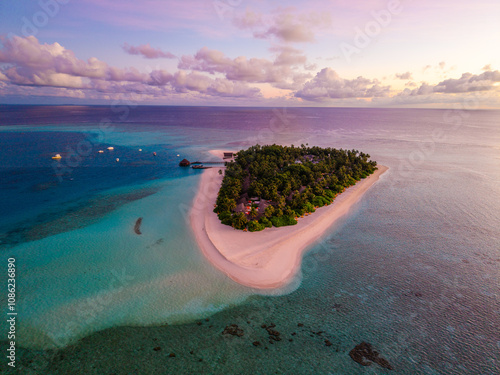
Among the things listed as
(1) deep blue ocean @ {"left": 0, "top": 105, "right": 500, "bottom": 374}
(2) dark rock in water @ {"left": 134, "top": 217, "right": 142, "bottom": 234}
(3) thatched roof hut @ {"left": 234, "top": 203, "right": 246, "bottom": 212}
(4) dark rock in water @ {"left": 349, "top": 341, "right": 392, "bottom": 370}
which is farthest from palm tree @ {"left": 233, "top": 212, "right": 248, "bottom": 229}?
(4) dark rock in water @ {"left": 349, "top": 341, "right": 392, "bottom": 370}

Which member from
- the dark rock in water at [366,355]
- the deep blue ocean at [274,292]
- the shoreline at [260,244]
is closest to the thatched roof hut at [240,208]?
the shoreline at [260,244]

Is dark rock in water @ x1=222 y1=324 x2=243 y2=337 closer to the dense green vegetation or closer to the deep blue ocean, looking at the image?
the deep blue ocean

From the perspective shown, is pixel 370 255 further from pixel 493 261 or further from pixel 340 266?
pixel 493 261

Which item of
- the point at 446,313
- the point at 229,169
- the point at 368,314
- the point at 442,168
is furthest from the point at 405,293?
the point at 442,168

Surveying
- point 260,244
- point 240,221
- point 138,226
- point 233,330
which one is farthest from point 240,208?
point 233,330

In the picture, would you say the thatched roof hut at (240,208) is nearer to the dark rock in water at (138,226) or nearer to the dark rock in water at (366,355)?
the dark rock in water at (138,226)

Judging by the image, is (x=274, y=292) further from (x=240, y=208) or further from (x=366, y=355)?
(x=240, y=208)
